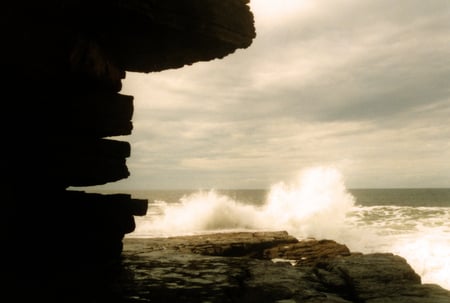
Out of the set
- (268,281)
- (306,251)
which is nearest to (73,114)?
(268,281)

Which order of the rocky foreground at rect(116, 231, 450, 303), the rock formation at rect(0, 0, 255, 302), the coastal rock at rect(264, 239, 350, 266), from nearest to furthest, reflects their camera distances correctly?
1. the rocky foreground at rect(116, 231, 450, 303)
2. the rock formation at rect(0, 0, 255, 302)
3. the coastal rock at rect(264, 239, 350, 266)

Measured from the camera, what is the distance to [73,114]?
606cm

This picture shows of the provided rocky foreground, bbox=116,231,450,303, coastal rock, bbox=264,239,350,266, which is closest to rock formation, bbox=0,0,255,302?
rocky foreground, bbox=116,231,450,303

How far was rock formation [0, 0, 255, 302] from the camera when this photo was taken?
18.1ft

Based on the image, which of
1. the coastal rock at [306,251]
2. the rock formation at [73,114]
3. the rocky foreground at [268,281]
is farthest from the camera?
the coastal rock at [306,251]

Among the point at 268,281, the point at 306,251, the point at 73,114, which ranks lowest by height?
the point at 306,251

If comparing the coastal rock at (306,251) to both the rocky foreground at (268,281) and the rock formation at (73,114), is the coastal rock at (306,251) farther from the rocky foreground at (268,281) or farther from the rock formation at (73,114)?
the rock formation at (73,114)

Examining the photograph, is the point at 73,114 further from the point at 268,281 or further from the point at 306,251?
the point at 306,251

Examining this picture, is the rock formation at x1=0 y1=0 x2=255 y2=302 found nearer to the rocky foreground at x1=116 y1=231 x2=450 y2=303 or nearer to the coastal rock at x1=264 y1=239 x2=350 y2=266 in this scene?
the rocky foreground at x1=116 y1=231 x2=450 y2=303

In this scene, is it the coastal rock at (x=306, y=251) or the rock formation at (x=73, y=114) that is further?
the coastal rock at (x=306, y=251)

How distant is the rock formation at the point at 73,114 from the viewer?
18.1 feet

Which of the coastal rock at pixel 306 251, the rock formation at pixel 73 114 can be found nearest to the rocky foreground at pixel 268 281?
the rock formation at pixel 73 114

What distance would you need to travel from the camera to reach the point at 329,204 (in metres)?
40.7

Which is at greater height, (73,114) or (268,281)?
(73,114)
